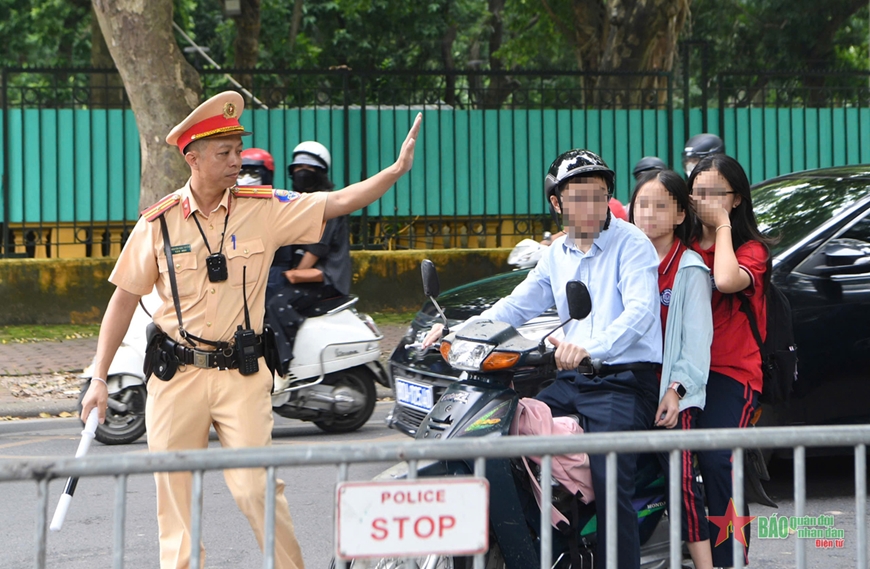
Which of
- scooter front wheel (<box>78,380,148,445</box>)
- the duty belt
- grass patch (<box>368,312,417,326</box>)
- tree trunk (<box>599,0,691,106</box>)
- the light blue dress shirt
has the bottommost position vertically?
scooter front wheel (<box>78,380,148,445</box>)

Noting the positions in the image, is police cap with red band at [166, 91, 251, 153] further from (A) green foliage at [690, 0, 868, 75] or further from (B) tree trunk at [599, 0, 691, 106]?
(A) green foliage at [690, 0, 868, 75]

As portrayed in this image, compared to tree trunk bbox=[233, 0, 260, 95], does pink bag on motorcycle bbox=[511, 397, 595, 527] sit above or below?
below

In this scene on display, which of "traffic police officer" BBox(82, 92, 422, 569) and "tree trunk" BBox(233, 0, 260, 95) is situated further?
"tree trunk" BBox(233, 0, 260, 95)

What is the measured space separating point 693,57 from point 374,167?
1808cm

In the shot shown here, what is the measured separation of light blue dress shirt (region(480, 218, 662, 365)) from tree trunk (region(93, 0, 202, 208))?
24.7 ft

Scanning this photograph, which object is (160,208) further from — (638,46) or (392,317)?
(638,46)

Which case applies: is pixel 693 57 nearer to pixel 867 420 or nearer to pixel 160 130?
pixel 160 130

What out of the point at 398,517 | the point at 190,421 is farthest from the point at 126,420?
the point at 398,517

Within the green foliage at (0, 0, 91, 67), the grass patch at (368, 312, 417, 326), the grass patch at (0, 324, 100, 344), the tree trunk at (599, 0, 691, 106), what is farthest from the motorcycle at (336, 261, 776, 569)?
the green foliage at (0, 0, 91, 67)

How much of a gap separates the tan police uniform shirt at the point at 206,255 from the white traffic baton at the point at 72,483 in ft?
1.29

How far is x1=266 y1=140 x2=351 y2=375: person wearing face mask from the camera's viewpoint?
6.70 meters

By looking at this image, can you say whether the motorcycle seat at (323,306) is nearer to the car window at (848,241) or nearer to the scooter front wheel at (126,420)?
the scooter front wheel at (126,420)

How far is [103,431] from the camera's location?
6668 millimetres

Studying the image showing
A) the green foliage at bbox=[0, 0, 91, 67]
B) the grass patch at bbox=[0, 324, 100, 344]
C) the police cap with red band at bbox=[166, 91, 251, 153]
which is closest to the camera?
the police cap with red band at bbox=[166, 91, 251, 153]
